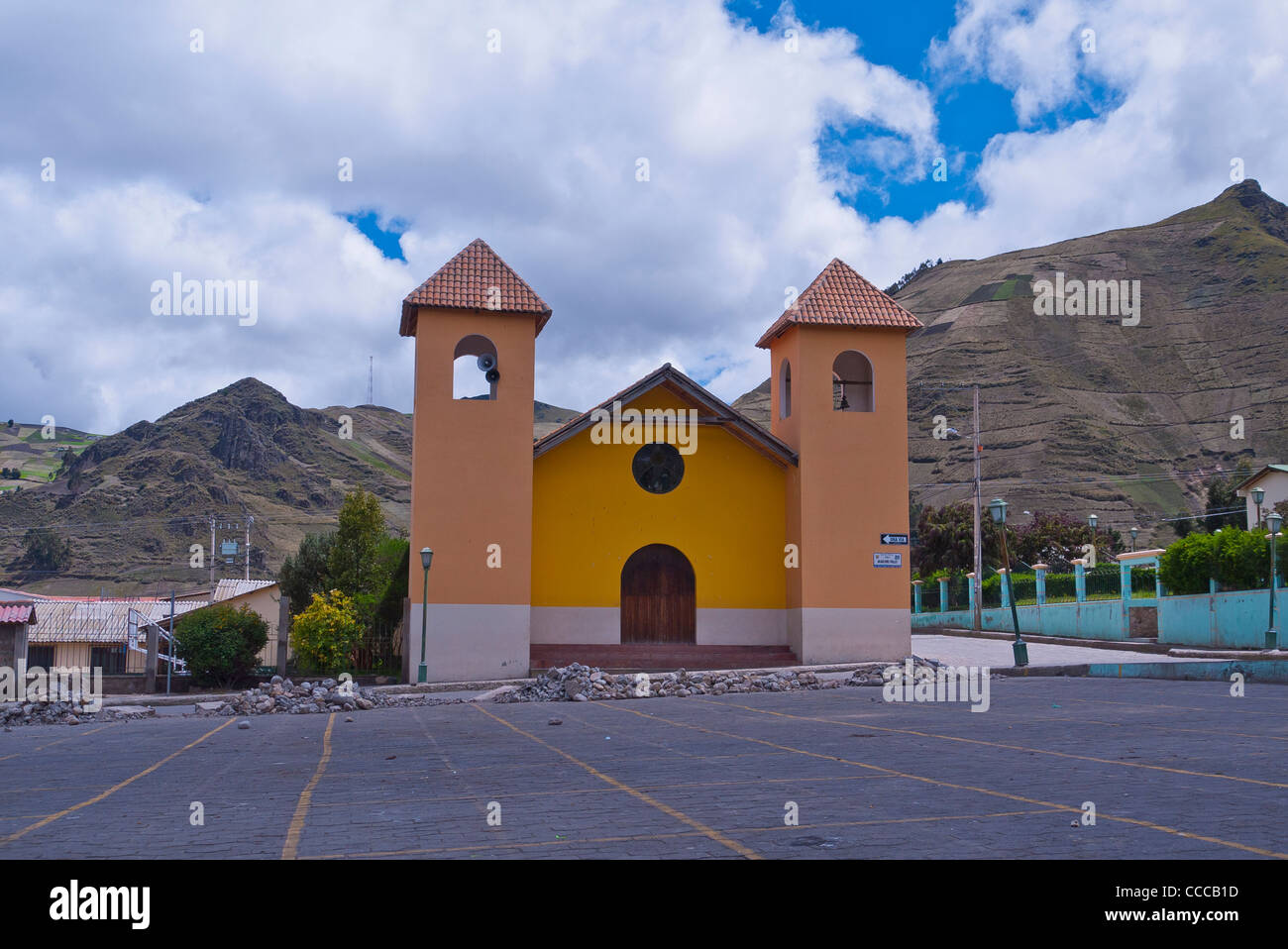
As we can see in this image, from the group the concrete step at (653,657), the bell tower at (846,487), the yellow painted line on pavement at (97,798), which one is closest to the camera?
the yellow painted line on pavement at (97,798)

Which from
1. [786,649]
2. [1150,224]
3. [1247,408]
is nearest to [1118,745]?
[786,649]

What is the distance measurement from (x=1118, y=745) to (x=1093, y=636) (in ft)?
87.8

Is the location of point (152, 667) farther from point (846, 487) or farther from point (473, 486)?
point (846, 487)

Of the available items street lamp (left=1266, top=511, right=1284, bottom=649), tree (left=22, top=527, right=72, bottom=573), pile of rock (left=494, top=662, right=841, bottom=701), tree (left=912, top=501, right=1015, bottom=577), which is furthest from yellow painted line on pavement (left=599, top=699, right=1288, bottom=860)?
tree (left=22, top=527, right=72, bottom=573)

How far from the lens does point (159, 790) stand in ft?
29.6

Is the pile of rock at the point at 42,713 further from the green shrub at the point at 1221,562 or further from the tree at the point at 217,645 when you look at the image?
the green shrub at the point at 1221,562

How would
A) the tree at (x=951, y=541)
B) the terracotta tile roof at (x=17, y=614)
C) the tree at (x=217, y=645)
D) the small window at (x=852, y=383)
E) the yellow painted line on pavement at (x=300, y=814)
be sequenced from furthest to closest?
the tree at (x=951, y=541)
the terracotta tile roof at (x=17, y=614)
the small window at (x=852, y=383)
the tree at (x=217, y=645)
the yellow painted line on pavement at (x=300, y=814)

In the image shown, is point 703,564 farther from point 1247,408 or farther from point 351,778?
point 1247,408

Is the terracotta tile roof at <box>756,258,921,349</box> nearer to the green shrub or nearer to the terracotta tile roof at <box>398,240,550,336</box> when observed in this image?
the terracotta tile roof at <box>398,240,550,336</box>

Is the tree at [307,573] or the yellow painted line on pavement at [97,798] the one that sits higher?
the tree at [307,573]

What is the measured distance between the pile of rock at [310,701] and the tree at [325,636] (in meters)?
4.15

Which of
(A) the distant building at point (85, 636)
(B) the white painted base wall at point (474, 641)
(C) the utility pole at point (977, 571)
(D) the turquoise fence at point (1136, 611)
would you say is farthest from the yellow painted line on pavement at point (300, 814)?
(C) the utility pole at point (977, 571)

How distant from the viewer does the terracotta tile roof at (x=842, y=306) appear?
26344 mm

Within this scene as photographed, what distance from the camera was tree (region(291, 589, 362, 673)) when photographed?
2603 centimetres
